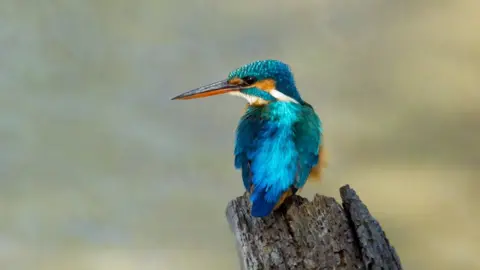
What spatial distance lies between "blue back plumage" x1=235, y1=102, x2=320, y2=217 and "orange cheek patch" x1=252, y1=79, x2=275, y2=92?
0.13 m

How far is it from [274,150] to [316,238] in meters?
0.40

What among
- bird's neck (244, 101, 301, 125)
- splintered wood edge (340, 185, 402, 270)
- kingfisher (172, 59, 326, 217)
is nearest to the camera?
splintered wood edge (340, 185, 402, 270)

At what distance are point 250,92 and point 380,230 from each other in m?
0.85

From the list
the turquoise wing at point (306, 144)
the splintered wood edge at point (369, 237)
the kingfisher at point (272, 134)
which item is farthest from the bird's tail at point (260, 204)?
the splintered wood edge at point (369, 237)

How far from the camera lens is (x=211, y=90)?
2439 mm

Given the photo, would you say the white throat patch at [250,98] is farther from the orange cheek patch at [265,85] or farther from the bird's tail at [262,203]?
the bird's tail at [262,203]

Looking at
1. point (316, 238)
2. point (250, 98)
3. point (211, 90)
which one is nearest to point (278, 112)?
point (250, 98)

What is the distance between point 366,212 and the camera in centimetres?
191

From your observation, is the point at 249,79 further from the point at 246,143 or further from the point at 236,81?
the point at 246,143

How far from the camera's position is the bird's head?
7.74ft

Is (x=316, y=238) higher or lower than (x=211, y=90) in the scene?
lower

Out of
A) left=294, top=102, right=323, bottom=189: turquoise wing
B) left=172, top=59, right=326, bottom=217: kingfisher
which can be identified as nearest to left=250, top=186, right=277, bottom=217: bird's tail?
left=172, top=59, right=326, bottom=217: kingfisher

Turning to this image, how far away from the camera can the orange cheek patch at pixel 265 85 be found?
236cm

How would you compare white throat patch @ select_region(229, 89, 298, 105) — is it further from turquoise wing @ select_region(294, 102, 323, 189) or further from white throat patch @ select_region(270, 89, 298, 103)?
turquoise wing @ select_region(294, 102, 323, 189)
